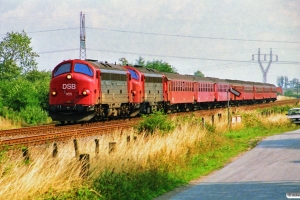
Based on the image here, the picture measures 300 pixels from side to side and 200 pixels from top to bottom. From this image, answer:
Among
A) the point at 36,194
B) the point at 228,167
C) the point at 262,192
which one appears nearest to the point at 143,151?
the point at 228,167

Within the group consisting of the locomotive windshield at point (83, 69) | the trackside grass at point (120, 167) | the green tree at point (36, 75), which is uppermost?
the green tree at point (36, 75)

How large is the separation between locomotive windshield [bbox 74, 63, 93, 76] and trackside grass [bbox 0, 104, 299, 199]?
26.3 ft

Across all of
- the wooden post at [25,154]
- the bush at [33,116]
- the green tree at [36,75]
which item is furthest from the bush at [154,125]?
the green tree at [36,75]

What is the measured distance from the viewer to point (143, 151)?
16188mm

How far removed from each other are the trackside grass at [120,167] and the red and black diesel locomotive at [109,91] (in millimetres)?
7794

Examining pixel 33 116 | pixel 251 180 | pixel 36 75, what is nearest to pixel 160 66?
pixel 36 75

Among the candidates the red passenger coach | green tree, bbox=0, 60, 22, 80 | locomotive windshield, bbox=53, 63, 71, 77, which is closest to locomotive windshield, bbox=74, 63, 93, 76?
locomotive windshield, bbox=53, 63, 71, 77

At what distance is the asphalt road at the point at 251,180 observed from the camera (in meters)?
12.6

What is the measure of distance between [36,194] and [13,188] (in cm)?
59

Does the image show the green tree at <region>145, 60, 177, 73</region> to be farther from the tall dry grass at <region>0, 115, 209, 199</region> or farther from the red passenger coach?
the tall dry grass at <region>0, 115, 209, 199</region>

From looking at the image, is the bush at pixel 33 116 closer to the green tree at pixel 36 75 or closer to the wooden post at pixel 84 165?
the wooden post at pixel 84 165

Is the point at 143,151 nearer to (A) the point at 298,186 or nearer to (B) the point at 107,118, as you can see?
(A) the point at 298,186

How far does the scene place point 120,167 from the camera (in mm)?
14023

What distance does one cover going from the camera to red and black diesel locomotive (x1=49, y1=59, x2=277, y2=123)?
3000cm
